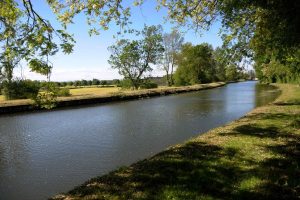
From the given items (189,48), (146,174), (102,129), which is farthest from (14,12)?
(189,48)

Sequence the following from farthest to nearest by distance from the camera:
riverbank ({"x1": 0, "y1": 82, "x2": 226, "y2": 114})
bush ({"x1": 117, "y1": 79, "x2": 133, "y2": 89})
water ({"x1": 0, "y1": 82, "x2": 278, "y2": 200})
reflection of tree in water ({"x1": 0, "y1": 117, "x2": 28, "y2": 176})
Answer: bush ({"x1": 117, "y1": 79, "x2": 133, "y2": 89})
riverbank ({"x1": 0, "y1": 82, "x2": 226, "y2": 114})
reflection of tree in water ({"x1": 0, "y1": 117, "x2": 28, "y2": 176})
water ({"x1": 0, "y1": 82, "x2": 278, "y2": 200})

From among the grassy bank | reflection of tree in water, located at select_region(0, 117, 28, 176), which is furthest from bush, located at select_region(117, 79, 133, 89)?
the grassy bank

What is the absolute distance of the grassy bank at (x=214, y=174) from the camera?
26.0ft

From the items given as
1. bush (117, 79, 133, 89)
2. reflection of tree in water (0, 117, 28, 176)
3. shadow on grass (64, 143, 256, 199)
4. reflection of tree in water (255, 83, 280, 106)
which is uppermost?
bush (117, 79, 133, 89)

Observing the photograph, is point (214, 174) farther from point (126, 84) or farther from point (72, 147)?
point (126, 84)

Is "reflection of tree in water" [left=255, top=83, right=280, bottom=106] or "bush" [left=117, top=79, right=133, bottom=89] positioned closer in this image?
"reflection of tree in water" [left=255, top=83, right=280, bottom=106]

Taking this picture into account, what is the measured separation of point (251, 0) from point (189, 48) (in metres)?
92.6

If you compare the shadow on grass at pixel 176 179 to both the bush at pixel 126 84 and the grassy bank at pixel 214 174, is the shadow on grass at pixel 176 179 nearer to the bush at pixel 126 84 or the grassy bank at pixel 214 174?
the grassy bank at pixel 214 174

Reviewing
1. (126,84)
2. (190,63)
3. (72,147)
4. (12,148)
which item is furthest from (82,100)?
(190,63)

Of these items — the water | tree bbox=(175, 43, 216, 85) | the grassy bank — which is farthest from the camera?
tree bbox=(175, 43, 216, 85)

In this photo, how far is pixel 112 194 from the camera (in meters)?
8.24

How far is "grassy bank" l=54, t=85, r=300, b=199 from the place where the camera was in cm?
791

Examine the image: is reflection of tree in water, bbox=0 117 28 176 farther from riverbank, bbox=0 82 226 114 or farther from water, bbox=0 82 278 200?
riverbank, bbox=0 82 226 114

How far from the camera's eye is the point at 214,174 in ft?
30.2
